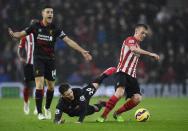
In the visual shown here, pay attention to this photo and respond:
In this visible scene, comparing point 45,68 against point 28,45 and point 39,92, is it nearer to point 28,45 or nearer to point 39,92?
point 39,92

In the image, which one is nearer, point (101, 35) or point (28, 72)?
point (28, 72)

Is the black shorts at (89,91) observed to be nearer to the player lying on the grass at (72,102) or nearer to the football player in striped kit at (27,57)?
the player lying on the grass at (72,102)

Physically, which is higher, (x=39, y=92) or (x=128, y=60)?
(x=128, y=60)

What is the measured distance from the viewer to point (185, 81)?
27594mm

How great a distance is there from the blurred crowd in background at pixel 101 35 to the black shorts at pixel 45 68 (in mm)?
11986

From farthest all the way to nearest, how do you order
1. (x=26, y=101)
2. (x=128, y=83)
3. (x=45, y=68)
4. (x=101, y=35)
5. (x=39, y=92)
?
1. (x=101, y=35)
2. (x=26, y=101)
3. (x=45, y=68)
4. (x=39, y=92)
5. (x=128, y=83)

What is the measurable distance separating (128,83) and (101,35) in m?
14.4

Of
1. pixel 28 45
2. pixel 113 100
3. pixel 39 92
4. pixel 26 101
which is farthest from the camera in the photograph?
pixel 28 45

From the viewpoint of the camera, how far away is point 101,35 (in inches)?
1109

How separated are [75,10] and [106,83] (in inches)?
162

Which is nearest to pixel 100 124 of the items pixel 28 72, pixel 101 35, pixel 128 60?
pixel 128 60

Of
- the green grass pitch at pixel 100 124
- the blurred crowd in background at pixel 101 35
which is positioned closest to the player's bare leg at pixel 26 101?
the green grass pitch at pixel 100 124

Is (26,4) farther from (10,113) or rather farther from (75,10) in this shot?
(10,113)

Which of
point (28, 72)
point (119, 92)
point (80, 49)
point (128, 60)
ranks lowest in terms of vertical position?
point (28, 72)
